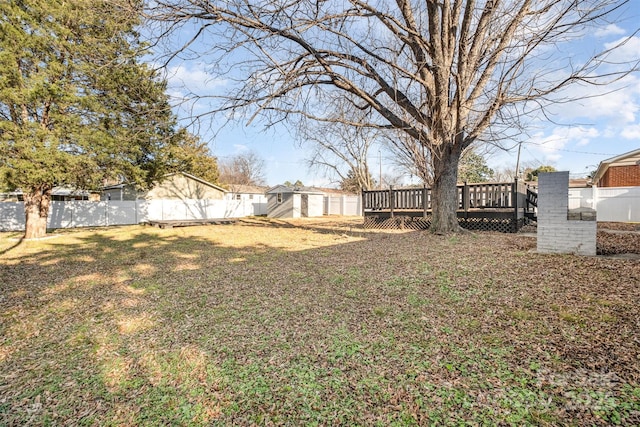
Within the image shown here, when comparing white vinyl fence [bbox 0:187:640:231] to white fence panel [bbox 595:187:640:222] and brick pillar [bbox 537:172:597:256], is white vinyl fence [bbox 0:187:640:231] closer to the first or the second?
white fence panel [bbox 595:187:640:222]

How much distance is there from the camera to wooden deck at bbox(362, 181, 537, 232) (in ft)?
31.7

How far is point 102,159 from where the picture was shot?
38.2ft

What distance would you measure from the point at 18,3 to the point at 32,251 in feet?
27.1

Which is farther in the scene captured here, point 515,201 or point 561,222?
point 515,201

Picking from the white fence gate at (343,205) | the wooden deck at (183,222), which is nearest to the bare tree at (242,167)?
the white fence gate at (343,205)

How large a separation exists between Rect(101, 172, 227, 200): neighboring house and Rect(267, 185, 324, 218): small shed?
4355mm

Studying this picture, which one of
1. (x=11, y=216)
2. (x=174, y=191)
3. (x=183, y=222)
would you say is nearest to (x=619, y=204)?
(x=183, y=222)

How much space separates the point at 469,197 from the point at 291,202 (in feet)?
50.9

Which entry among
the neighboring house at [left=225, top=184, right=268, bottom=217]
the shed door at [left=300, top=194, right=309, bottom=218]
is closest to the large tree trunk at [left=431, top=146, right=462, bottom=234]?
the shed door at [left=300, top=194, right=309, bottom=218]

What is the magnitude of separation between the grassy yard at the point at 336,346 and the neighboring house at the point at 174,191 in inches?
633

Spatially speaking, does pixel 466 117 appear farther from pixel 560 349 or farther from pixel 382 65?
pixel 560 349

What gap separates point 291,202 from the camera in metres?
24.0

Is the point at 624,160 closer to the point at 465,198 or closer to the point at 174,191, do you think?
the point at 465,198

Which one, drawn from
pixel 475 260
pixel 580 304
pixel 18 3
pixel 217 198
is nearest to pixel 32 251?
pixel 18 3
